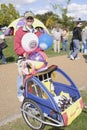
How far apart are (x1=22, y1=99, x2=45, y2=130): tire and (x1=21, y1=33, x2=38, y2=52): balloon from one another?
95 cm

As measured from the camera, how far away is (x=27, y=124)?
5.45m

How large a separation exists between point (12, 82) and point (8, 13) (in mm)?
58420

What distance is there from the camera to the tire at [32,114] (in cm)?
512

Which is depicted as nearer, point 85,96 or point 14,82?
point 85,96

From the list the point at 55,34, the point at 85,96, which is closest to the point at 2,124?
the point at 85,96

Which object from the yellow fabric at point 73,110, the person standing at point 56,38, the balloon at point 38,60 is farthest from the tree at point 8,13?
the yellow fabric at point 73,110

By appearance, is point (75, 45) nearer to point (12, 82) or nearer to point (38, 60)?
point (12, 82)

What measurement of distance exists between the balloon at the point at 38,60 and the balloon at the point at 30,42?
120 millimetres

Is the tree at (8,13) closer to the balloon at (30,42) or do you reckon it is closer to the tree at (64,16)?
the tree at (64,16)

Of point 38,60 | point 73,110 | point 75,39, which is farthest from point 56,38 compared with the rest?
point 73,110

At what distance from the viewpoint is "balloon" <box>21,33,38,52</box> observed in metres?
5.59

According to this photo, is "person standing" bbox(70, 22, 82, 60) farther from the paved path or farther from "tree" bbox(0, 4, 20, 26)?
"tree" bbox(0, 4, 20, 26)

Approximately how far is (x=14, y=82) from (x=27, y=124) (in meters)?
3.75

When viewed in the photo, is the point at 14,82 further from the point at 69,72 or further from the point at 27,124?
the point at 27,124
